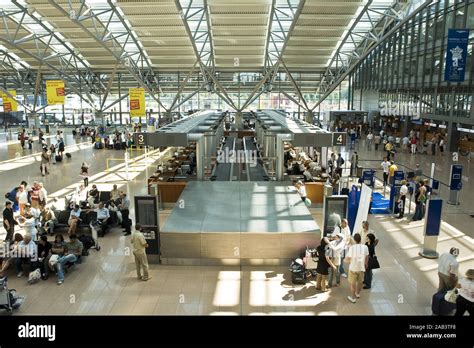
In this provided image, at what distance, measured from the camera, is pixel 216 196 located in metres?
13.9

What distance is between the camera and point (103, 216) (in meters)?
12.3

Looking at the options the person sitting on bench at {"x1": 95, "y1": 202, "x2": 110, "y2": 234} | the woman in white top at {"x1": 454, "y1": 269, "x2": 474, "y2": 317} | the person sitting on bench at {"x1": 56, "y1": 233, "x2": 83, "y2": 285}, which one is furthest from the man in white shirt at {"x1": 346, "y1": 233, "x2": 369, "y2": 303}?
the person sitting on bench at {"x1": 95, "y1": 202, "x2": 110, "y2": 234}

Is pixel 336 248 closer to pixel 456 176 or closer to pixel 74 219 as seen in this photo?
pixel 74 219

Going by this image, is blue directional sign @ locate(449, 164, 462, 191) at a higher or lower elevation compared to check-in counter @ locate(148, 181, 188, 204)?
higher

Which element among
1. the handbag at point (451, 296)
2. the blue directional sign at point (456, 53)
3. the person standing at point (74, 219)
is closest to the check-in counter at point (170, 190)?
the person standing at point (74, 219)

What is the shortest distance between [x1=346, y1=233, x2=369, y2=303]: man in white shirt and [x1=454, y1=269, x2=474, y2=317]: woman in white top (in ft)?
5.66

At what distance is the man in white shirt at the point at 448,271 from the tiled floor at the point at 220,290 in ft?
2.18

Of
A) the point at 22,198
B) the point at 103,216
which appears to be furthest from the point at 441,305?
the point at 22,198

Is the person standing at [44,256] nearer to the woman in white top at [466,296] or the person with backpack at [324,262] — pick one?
the person with backpack at [324,262]

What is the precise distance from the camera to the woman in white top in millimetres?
6449

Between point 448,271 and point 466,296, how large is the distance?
95cm

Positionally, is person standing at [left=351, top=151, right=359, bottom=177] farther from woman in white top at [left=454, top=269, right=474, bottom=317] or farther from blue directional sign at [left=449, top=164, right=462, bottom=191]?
woman in white top at [left=454, top=269, right=474, bottom=317]

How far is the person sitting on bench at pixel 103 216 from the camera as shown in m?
12.2

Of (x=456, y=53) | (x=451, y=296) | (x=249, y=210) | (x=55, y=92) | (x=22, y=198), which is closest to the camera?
Answer: (x=451, y=296)
